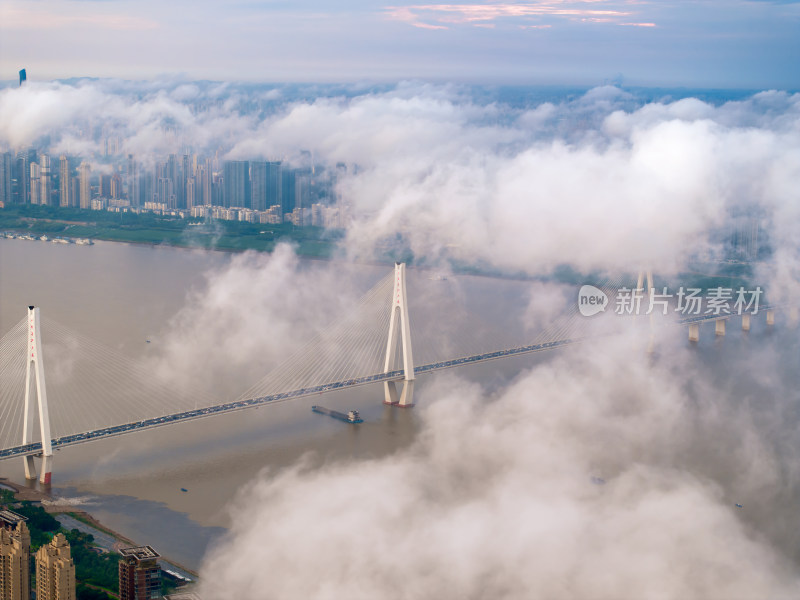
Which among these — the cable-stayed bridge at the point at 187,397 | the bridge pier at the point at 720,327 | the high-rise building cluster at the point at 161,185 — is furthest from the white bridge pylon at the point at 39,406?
the high-rise building cluster at the point at 161,185

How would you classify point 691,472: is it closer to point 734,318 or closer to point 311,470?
point 311,470

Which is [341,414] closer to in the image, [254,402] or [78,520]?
[254,402]

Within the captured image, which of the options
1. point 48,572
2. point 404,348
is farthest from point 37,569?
point 404,348

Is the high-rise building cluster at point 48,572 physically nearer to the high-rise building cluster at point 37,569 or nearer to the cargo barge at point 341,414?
the high-rise building cluster at point 37,569

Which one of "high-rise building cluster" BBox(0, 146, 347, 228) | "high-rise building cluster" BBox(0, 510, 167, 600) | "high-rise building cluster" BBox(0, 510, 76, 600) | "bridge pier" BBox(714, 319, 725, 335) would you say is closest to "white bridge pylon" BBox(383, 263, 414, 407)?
"high-rise building cluster" BBox(0, 510, 167, 600)

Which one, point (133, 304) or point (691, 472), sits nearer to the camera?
point (691, 472)

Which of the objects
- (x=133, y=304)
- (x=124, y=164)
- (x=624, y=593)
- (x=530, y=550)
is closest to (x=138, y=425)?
(x=530, y=550)
